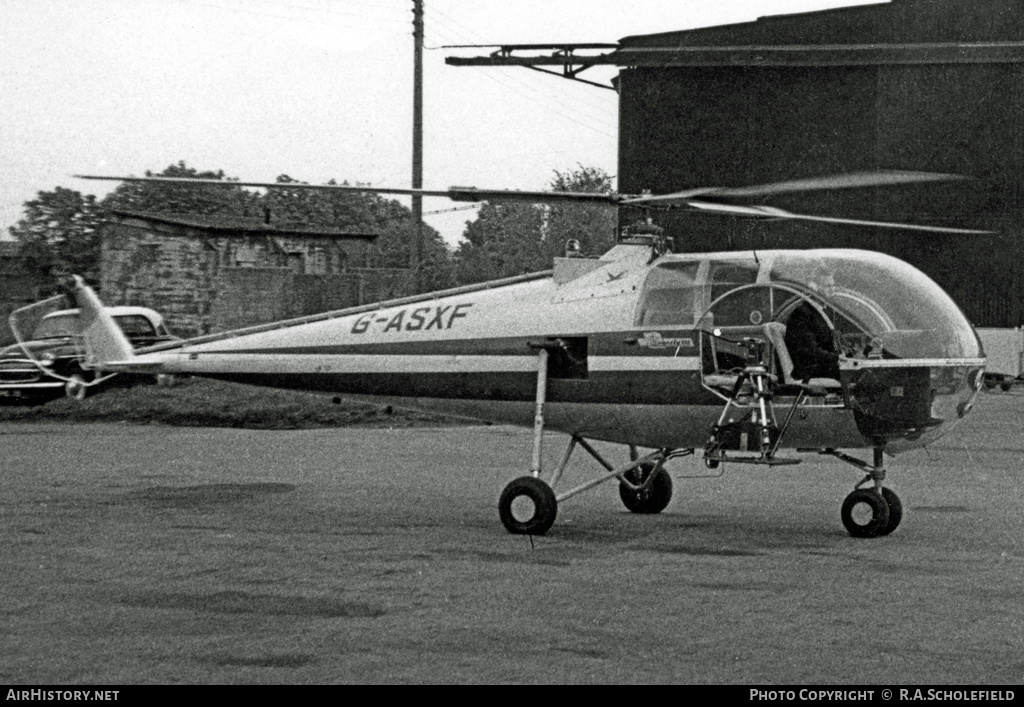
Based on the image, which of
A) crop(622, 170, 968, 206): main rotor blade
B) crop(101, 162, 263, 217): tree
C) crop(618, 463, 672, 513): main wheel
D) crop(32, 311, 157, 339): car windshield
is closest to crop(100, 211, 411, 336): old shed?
crop(32, 311, 157, 339): car windshield

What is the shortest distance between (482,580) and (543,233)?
65282 millimetres

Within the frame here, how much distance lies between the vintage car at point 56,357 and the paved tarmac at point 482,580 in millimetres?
11420

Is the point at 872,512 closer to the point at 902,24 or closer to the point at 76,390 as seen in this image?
the point at 76,390

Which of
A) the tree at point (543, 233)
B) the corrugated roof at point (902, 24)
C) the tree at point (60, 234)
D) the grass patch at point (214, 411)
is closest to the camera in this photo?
the grass patch at point (214, 411)

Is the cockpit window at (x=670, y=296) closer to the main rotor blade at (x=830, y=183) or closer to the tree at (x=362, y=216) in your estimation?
the main rotor blade at (x=830, y=183)

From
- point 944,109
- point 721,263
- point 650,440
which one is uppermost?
point 944,109

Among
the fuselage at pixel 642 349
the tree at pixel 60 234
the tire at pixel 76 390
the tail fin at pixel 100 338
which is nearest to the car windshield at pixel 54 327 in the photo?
the tire at pixel 76 390

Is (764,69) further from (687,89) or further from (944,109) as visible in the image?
(944,109)

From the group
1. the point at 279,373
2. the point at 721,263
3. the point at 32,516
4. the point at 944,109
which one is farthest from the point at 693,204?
the point at 944,109

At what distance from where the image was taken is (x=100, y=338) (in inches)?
591

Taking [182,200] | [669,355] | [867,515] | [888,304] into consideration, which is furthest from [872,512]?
[182,200]

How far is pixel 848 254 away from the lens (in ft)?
39.4

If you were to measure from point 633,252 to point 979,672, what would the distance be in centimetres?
630

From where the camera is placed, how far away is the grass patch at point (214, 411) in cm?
2672
